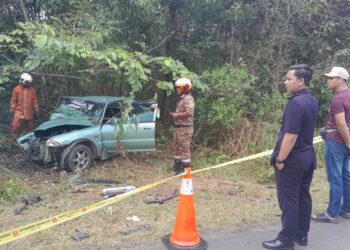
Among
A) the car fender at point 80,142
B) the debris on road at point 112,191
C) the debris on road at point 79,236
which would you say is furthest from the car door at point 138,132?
the debris on road at point 79,236

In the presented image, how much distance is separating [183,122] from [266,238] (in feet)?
11.9

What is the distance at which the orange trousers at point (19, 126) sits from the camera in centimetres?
954

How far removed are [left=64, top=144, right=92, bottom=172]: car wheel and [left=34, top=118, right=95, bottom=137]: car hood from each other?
46 cm

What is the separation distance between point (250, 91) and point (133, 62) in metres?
3.61

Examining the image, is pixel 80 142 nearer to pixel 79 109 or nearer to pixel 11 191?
pixel 79 109

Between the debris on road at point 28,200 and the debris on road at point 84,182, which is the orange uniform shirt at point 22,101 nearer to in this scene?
the debris on road at point 84,182

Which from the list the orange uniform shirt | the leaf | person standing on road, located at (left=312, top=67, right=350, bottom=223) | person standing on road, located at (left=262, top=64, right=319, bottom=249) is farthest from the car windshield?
person standing on road, located at (left=262, top=64, right=319, bottom=249)

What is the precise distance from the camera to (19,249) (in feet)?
13.4

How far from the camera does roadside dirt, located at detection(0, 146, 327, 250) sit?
4.42 meters

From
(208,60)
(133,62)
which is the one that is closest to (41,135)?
(133,62)

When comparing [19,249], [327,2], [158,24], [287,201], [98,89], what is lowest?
[19,249]

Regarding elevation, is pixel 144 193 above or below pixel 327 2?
below

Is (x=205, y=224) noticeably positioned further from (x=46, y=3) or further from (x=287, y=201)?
(x=46, y=3)

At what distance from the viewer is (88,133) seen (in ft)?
25.3
